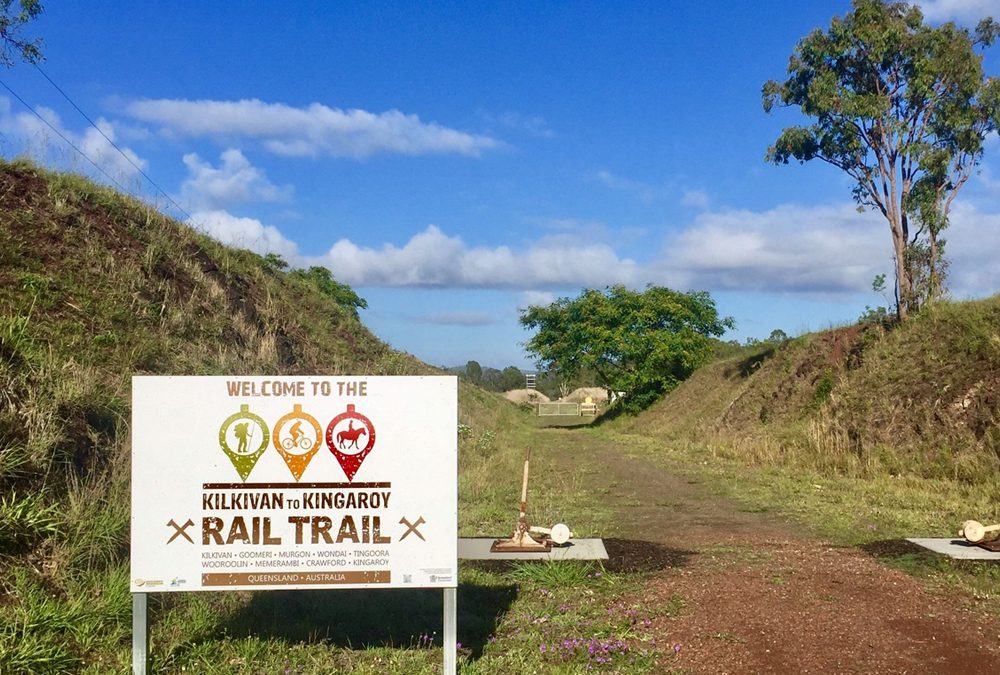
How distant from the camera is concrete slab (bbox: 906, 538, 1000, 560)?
7676mm

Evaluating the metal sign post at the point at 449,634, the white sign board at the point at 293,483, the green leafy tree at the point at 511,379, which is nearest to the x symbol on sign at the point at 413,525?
the white sign board at the point at 293,483

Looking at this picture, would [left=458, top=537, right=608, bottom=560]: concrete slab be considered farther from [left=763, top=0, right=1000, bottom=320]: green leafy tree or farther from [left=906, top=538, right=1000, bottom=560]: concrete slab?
[left=763, top=0, right=1000, bottom=320]: green leafy tree

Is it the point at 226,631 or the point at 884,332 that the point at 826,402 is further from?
the point at 226,631

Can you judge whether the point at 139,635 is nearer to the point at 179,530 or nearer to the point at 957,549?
the point at 179,530

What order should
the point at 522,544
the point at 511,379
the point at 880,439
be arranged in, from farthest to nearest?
the point at 511,379, the point at 880,439, the point at 522,544

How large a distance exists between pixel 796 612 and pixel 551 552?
2.39m

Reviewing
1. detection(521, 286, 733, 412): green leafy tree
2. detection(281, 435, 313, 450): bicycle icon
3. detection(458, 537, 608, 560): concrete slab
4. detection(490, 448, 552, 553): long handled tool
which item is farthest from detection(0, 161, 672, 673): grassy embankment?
detection(521, 286, 733, 412): green leafy tree

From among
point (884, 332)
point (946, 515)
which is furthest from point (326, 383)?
point (884, 332)

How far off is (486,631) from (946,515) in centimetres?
739

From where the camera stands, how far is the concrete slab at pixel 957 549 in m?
7.68

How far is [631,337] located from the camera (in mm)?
41531

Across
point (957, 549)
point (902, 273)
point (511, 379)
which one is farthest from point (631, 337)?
point (511, 379)

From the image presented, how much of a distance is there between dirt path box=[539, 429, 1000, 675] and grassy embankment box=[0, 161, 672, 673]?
48cm

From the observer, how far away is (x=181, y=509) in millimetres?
4930
